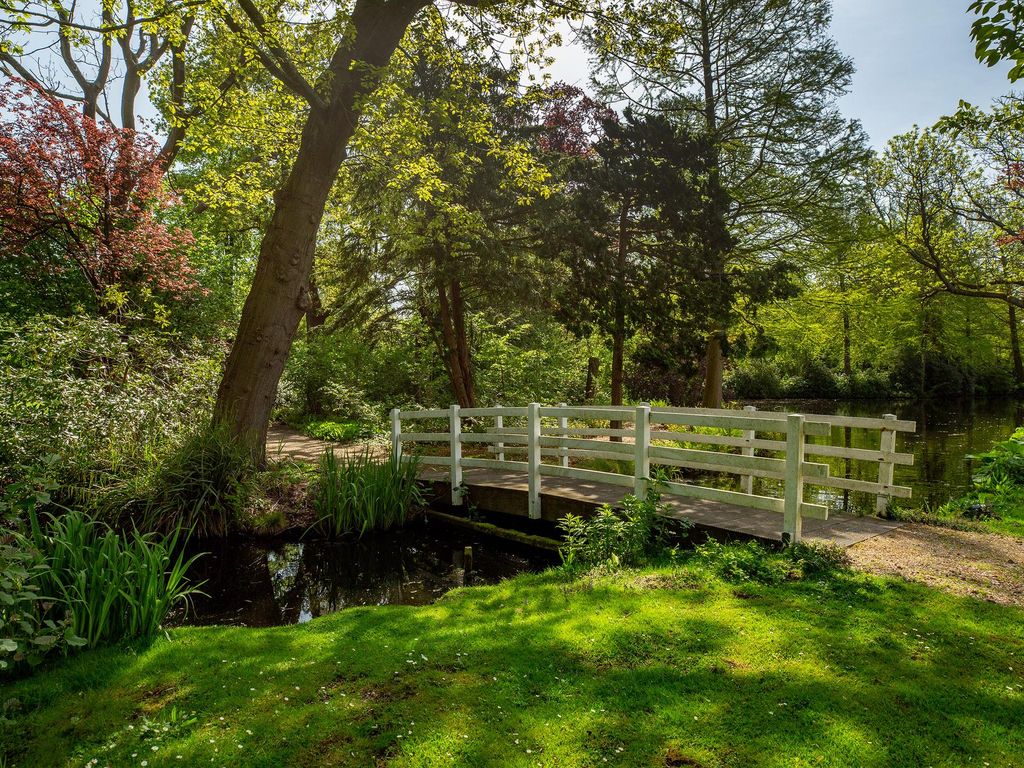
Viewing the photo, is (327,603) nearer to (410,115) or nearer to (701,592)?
(701,592)

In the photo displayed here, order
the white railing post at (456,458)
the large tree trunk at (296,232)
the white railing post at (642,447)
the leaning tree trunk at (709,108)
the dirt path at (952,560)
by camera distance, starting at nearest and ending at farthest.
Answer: the dirt path at (952,560) → the white railing post at (642,447) → the large tree trunk at (296,232) → the white railing post at (456,458) → the leaning tree trunk at (709,108)

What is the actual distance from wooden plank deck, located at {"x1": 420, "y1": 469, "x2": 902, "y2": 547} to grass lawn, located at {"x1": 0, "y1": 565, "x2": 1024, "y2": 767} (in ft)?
3.95

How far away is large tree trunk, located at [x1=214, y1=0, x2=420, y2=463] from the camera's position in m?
7.82

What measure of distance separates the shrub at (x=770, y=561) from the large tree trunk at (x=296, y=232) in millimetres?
6091

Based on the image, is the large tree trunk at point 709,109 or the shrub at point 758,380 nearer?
the large tree trunk at point 709,109

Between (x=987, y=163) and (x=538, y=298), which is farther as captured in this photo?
(x=987, y=163)

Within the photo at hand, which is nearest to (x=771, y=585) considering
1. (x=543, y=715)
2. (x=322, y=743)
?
(x=543, y=715)

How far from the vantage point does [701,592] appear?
14.3 ft

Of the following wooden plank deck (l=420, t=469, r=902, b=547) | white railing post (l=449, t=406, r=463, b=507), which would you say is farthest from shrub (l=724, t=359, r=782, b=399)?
white railing post (l=449, t=406, r=463, b=507)

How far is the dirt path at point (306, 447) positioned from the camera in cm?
1134

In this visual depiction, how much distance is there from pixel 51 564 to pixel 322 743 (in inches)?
115

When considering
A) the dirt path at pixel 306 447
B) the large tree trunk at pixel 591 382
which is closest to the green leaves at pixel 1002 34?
the dirt path at pixel 306 447

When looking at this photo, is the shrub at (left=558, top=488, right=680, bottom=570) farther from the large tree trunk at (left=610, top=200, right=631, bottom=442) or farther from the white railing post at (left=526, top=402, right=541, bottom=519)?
the large tree trunk at (left=610, top=200, right=631, bottom=442)

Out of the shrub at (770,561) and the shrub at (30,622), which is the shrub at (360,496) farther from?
the shrub at (770,561)
